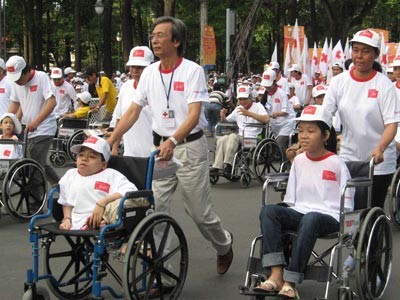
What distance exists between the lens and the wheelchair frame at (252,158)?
36.6ft

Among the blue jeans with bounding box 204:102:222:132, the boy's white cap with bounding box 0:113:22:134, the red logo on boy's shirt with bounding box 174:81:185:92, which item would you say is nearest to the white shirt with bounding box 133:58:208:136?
the red logo on boy's shirt with bounding box 174:81:185:92

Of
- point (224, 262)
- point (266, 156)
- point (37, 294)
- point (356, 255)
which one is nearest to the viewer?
point (37, 294)

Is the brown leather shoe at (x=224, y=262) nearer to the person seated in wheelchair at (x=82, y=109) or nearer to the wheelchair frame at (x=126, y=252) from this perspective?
the wheelchair frame at (x=126, y=252)

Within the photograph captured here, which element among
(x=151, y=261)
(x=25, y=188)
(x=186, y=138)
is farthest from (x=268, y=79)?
(x=151, y=261)

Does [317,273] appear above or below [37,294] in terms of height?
above

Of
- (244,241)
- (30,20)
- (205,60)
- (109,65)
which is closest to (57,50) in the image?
(30,20)

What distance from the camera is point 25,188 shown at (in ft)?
26.9

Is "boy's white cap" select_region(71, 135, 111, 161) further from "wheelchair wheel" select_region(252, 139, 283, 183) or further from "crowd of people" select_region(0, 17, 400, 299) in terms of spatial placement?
"wheelchair wheel" select_region(252, 139, 283, 183)

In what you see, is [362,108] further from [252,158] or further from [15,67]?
[252,158]

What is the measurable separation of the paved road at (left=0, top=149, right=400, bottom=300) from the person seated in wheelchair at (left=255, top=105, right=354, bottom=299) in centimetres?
80

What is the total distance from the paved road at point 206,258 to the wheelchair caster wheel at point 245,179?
124cm

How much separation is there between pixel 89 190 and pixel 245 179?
633 cm

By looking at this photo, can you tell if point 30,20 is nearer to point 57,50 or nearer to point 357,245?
point 57,50

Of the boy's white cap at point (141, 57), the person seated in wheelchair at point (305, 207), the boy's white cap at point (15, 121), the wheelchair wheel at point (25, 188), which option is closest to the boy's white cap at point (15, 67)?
the boy's white cap at point (15, 121)
